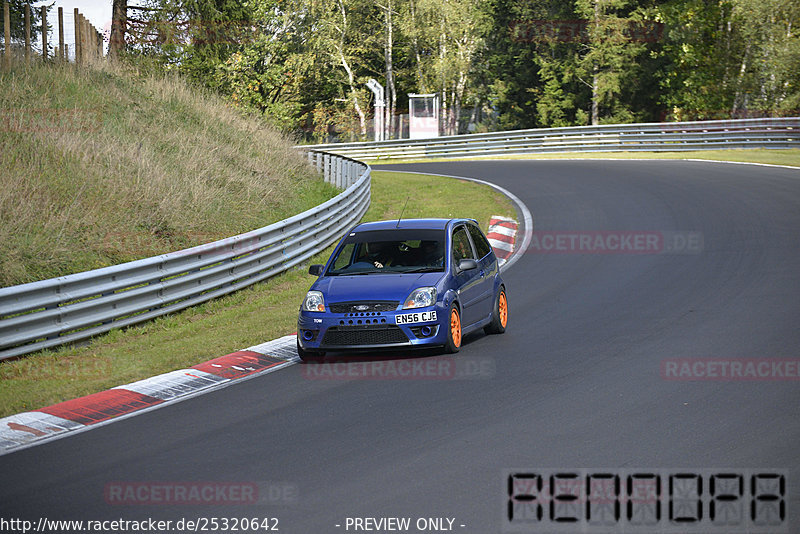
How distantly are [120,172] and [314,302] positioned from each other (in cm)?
994

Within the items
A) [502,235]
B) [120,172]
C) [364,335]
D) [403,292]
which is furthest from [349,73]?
[364,335]

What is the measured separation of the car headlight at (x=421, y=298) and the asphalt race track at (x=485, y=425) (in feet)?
2.08

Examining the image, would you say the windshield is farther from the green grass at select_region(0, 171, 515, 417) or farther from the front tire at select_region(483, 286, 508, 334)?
the green grass at select_region(0, 171, 515, 417)

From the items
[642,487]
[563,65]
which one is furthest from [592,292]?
[563,65]

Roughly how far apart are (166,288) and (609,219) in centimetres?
1136

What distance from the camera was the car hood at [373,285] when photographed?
11107mm

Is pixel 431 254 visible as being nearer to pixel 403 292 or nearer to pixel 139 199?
pixel 403 292

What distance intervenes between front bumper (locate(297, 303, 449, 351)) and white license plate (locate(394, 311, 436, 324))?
1.0 inches

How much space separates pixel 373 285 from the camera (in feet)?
37.3

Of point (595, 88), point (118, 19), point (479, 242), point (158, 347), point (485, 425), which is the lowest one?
point (158, 347)

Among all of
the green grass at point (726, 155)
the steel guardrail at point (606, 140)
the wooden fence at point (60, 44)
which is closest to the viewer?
the wooden fence at point (60, 44)

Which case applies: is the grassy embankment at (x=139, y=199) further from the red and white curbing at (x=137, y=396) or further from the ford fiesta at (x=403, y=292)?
the ford fiesta at (x=403, y=292)

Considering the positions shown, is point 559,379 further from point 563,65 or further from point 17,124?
point 563,65
